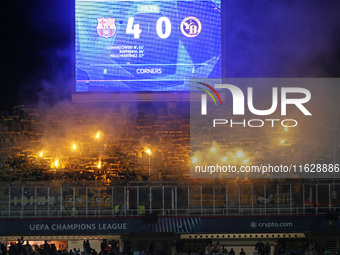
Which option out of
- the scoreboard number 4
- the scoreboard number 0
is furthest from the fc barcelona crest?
the scoreboard number 0

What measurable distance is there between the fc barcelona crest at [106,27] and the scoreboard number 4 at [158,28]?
300 mm

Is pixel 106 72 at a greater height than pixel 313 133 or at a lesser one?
greater

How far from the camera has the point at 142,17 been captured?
48.7 ft

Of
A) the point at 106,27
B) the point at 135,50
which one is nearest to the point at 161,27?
the point at 135,50

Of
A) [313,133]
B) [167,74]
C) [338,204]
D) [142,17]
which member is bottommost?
[338,204]

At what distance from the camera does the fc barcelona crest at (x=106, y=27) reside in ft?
48.5

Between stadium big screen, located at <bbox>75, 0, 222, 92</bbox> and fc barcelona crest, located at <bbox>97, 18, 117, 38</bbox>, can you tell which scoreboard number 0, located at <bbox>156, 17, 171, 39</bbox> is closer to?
stadium big screen, located at <bbox>75, 0, 222, 92</bbox>

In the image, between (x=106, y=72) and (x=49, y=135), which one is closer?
(x=106, y=72)

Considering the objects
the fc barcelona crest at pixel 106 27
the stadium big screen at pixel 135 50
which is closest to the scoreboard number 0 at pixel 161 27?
the stadium big screen at pixel 135 50

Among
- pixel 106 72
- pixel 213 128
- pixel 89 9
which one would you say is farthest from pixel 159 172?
pixel 89 9

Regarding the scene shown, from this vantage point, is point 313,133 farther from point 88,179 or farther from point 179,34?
point 88,179

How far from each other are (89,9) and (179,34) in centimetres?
192

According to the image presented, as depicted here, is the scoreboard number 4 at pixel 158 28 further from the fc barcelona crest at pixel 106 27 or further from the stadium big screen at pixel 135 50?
the fc barcelona crest at pixel 106 27

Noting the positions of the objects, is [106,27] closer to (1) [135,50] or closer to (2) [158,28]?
(1) [135,50]
